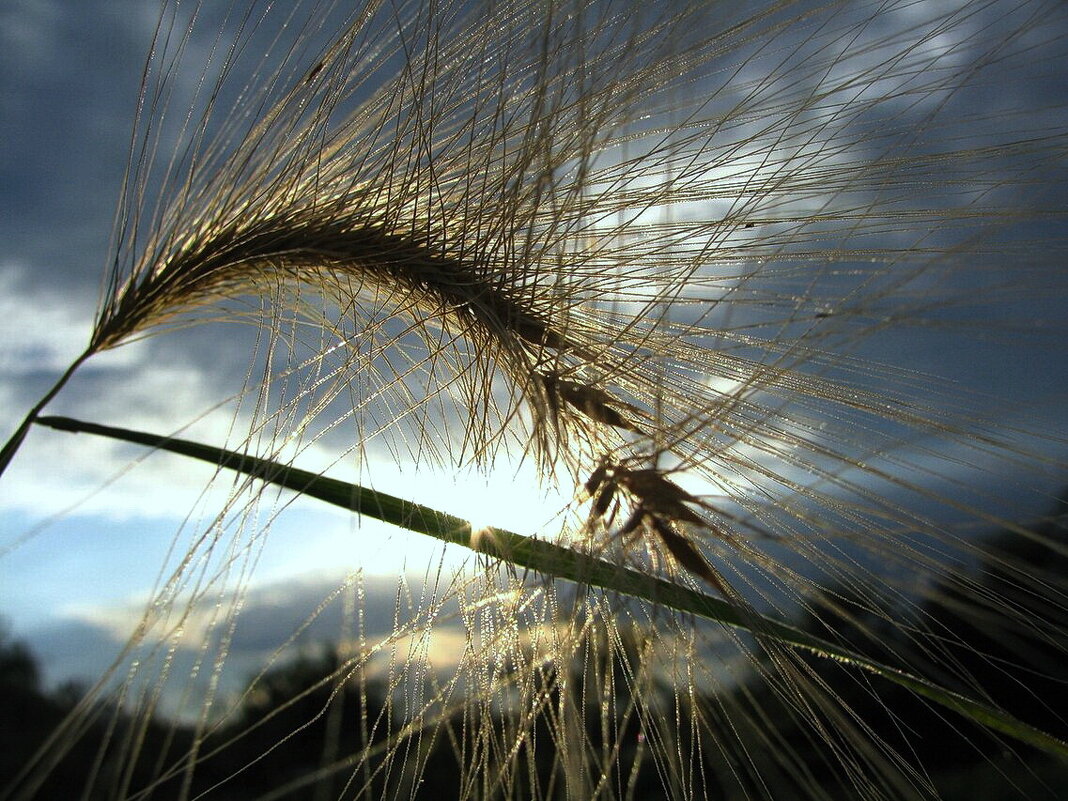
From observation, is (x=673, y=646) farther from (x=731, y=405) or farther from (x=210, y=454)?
(x=210, y=454)

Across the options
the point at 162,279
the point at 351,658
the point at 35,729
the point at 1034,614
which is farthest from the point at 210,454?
the point at 35,729

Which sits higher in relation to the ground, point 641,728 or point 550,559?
point 550,559

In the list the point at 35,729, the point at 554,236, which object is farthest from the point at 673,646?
the point at 35,729

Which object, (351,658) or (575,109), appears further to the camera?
(575,109)

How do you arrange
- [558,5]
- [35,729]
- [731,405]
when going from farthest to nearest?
1. [35,729]
2. [558,5]
3. [731,405]

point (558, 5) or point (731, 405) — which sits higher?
point (558, 5)

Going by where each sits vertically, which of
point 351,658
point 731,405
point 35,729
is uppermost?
point 731,405

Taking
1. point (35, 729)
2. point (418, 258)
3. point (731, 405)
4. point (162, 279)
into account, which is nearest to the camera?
point (731, 405)
